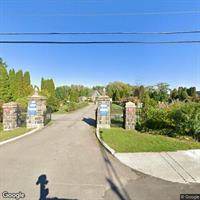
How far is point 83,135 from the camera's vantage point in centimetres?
1263

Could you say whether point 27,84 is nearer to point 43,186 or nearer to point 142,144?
point 142,144

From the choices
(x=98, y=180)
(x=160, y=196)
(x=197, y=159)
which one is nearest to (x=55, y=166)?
(x=98, y=180)

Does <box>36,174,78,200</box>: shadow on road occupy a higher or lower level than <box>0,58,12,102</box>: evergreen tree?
lower

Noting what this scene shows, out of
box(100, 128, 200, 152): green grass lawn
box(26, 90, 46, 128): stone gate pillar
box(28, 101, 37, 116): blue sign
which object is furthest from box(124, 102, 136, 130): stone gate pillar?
box(28, 101, 37, 116): blue sign

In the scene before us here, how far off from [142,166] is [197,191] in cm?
208

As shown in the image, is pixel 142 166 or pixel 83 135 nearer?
pixel 142 166

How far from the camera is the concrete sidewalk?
6.57 metres

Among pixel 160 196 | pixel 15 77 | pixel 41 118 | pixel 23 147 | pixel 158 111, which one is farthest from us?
pixel 15 77

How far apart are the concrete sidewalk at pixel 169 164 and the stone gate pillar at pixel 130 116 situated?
5658mm

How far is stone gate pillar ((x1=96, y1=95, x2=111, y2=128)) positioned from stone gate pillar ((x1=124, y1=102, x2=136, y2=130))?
1238 mm

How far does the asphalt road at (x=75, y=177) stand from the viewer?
210 inches

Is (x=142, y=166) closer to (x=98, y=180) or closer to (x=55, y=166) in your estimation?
(x=98, y=180)

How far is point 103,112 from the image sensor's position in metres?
14.9

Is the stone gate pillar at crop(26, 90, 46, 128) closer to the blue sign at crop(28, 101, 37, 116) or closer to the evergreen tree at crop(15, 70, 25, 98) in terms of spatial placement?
the blue sign at crop(28, 101, 37, 116)
